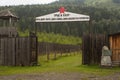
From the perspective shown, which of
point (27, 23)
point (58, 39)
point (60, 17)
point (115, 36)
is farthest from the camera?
point (27, 23)

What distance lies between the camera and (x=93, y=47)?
2645 cm

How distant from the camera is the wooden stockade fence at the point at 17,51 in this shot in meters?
26.3

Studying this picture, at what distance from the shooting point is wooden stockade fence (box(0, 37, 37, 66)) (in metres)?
26.3

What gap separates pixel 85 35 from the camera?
87.6 feet

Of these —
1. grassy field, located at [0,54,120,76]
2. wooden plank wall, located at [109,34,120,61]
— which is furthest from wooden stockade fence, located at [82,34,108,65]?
grassy field, located at [0,54,120,76]

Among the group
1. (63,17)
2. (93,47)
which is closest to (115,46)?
(93,47)

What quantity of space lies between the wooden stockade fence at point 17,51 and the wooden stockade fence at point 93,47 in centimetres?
390

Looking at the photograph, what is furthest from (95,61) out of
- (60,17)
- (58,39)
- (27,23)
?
(27,23)

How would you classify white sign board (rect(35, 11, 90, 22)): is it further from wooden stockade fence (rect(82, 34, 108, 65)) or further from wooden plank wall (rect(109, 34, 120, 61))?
wooden plank wall (rect(109, 34, 120, 61))

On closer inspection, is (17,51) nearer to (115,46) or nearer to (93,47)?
(93,47)

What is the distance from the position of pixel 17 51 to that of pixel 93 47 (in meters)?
5.70

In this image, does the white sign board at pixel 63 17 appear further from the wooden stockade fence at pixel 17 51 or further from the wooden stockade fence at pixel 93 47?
the wooden stockade fence at pixel 17 51

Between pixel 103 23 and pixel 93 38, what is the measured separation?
100717mm

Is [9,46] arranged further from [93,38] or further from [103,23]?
[103,23]
